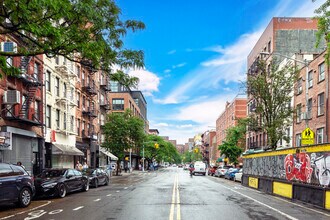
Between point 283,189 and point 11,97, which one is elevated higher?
point 11,97

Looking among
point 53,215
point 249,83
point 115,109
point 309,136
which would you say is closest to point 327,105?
point 249,83

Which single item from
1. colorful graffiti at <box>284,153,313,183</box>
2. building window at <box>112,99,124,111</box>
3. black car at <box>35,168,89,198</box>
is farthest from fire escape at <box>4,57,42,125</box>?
building window at <box>112,99,124,111</box>

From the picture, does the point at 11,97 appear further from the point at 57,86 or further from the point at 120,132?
the point at 120,132

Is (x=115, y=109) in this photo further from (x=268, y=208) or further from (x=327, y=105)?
(x=268, y=208)

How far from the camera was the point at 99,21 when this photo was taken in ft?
38.8

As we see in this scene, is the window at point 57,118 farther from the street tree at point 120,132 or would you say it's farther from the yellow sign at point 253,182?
the yellow sign at point 253,182

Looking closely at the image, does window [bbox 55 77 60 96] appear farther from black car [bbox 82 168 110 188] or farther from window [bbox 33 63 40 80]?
black car [bbox 82 168 110 188]

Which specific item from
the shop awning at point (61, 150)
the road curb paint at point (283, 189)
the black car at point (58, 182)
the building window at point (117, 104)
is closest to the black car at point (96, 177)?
the black car at point (58, 182)

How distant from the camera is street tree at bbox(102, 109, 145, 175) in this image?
152ft

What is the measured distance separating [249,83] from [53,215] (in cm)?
2238

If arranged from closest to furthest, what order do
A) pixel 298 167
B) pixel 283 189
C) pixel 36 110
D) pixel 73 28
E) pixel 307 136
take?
pixel 73 28 → pixel 298 167 → pixel 283 189 → pixel 307 136 → pixel 36 110

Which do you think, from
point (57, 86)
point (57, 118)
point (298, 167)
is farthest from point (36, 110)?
point (298, 167)

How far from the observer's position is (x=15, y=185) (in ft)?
43.9

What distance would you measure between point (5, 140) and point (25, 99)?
4.44m
